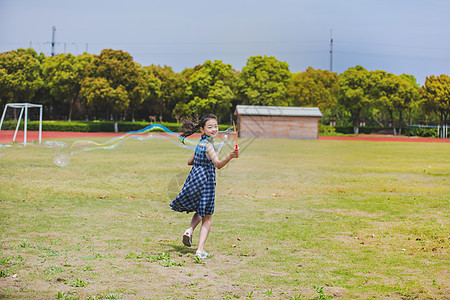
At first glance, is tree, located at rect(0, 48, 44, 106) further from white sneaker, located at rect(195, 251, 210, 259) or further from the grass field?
white sneaker, located at rect(195, 251, 210, 259)

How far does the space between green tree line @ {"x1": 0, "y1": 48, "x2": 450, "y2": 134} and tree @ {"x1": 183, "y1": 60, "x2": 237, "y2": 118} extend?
0.43ft

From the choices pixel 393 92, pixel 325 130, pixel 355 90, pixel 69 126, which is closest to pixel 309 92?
pixel 325 130

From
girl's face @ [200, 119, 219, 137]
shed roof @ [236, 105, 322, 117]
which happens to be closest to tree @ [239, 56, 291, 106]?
shed roof @ [236, 105, 322, 117]

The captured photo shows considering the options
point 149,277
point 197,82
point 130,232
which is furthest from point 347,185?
point 197,82

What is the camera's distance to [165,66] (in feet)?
254

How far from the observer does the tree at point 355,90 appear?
221 ft

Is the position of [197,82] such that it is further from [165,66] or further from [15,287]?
[15,287]

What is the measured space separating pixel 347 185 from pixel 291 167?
5760 mm

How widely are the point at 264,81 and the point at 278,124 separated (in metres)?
15.2

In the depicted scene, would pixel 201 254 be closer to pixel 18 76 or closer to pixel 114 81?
pixel 114 81

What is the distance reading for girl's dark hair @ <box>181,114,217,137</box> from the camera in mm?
6355

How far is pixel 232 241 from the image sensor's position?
744 centimetres

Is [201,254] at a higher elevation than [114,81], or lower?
lower

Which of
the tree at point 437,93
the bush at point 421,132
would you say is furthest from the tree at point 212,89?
the bush at point 421,132
